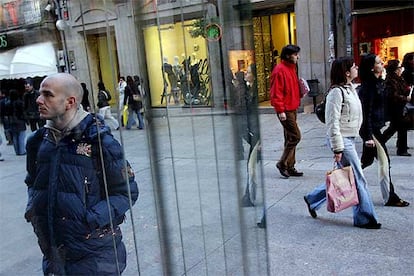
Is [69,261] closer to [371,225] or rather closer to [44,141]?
[44,141]

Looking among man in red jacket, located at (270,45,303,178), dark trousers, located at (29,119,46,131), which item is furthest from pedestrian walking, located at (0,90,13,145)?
man in red jacket, located at (270,45,303,178)

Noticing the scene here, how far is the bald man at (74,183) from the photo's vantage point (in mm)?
2047

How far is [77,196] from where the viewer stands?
6.81 ft

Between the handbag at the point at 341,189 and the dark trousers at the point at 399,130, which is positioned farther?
the dark trousers at the point at 399,130

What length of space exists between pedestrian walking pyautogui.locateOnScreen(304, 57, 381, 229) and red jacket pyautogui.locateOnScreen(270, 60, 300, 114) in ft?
5.71

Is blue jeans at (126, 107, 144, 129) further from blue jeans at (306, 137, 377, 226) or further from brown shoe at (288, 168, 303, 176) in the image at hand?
brown shoe at (288, 168, 303, 176)

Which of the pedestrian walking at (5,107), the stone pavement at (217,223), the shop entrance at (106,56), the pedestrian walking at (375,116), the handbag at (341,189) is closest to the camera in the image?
the shop entrance at (106,56)

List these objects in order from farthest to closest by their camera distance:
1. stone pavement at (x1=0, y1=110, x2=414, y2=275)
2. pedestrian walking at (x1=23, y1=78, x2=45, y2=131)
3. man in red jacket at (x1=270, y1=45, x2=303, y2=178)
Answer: man in red jacket at (x1=270, y1=45, x2=303, y2=178)
stone pavement at (x1=0, y1=110, x2=414, y2=275)
pedestrian walking at (x1=23, y1=78, x2=45, y2=131)

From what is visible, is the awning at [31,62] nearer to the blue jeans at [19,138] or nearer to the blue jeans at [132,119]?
the blue jeans at [19,138]

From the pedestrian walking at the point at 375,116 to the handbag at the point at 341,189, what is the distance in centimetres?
70

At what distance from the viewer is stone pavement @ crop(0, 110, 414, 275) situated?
7.52 feet

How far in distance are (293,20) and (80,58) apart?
45.8 ft

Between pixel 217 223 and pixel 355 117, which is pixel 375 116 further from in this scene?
pixel 217 223

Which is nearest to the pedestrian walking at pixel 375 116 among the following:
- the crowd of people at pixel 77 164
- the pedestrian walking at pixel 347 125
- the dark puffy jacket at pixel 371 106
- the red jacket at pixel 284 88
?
the dark puffy jacket at pixel 371 106
